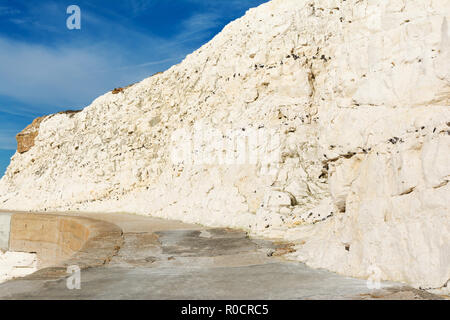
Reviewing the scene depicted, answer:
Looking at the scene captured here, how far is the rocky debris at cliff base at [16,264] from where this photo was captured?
18031mm

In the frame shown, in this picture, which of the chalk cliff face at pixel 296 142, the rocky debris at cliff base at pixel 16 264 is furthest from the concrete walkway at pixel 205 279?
the rocky debris at cliff base at pixel 16 264

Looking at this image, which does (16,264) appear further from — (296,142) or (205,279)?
(205,279)

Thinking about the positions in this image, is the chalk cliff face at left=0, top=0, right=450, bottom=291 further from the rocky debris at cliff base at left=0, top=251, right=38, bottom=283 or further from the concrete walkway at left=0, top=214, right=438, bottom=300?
the rocky debris at cliff base at left=0, top=251, right=38, bottom=283

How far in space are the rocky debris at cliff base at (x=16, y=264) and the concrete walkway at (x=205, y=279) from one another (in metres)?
11.4

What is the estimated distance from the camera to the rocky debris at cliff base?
710 inches

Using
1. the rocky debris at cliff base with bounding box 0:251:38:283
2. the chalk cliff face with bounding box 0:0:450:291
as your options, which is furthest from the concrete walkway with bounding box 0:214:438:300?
the rocky debris at cliff base with bounding box 0:251:38:283

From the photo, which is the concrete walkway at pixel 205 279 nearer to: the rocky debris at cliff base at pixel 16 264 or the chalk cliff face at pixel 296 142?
the chalk cliff face at pixel 296 142

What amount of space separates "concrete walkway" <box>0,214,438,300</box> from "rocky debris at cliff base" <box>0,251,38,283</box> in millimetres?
11422

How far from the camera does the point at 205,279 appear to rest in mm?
5812

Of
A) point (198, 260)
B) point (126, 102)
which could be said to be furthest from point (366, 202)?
point (126, 102)

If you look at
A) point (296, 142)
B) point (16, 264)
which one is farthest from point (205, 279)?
point (16, 264)

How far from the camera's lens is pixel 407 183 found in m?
5.48

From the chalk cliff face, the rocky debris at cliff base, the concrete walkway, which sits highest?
the chalk cliff face

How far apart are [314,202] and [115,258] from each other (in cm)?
635
